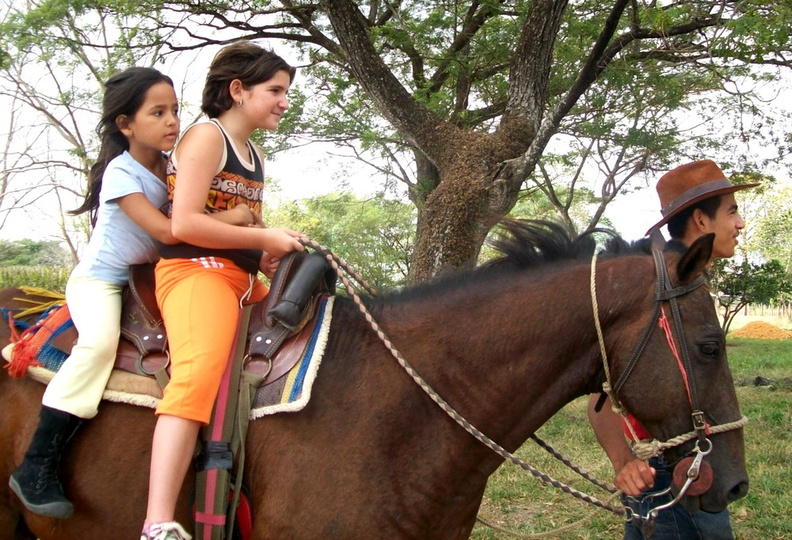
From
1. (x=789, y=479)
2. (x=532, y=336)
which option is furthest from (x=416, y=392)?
(x=789, y=479)

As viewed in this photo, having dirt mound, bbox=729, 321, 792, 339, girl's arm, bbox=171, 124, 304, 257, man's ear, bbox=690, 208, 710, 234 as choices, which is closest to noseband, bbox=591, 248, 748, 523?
man's ear, bbox=690, 208, 710, 234

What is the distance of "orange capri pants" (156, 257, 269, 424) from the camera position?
80.7 inches

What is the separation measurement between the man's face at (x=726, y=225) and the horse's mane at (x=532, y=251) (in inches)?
20.9

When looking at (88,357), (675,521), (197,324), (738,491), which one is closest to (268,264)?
(197,324)

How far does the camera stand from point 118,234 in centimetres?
251

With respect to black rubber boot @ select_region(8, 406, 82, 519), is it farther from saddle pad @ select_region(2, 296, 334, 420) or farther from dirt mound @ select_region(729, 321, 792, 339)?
dirt mound @ select_region(729, 321, 792, 339)

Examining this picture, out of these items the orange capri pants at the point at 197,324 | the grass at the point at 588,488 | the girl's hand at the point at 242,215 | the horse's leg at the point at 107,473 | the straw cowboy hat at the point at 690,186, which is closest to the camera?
the orange capri pants at the point at 197,324

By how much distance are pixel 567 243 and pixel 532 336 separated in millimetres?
448

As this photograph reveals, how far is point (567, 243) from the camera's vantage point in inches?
98.6

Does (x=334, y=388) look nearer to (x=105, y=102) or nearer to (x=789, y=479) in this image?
(x=105, y=102)

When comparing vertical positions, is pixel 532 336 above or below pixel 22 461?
above

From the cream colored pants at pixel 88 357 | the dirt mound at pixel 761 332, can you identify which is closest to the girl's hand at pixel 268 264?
the cream colored pants at pixel 88 357

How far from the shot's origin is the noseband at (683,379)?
6.86 feet

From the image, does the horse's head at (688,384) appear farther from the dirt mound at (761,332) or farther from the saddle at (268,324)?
the dirt mound at (761,332)
